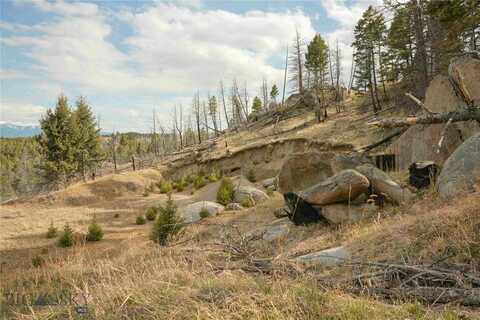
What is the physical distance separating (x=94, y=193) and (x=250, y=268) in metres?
23.4

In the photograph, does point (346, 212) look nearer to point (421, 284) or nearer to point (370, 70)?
point (421, 284)

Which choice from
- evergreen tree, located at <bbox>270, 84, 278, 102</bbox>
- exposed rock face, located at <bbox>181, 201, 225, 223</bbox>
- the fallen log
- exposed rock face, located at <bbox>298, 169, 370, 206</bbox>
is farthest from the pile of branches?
evergreen tree, located at <bbox>270, 84, 278, 102</bbox>

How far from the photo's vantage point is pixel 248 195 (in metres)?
17.5

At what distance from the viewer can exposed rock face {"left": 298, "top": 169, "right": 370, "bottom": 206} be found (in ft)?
25.5

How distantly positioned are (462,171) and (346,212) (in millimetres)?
2472

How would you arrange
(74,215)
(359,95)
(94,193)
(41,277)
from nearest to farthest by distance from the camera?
(41,277) < (74,215) < (94,193) < (359,95)

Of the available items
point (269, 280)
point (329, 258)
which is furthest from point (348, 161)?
point (269, 280)

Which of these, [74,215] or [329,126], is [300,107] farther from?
[74,215]

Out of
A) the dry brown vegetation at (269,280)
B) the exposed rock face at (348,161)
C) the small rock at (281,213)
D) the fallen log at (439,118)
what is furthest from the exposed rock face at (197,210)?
the fallen log at (439,118)

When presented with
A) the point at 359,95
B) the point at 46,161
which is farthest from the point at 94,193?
the point at 359,95

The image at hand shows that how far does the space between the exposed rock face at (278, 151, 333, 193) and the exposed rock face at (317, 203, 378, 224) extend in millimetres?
4045

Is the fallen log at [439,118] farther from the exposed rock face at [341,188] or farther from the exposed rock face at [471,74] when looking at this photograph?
the exposed rock face at [471,74]

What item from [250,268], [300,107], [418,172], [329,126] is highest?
[300,107]

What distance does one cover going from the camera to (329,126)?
31938mm
